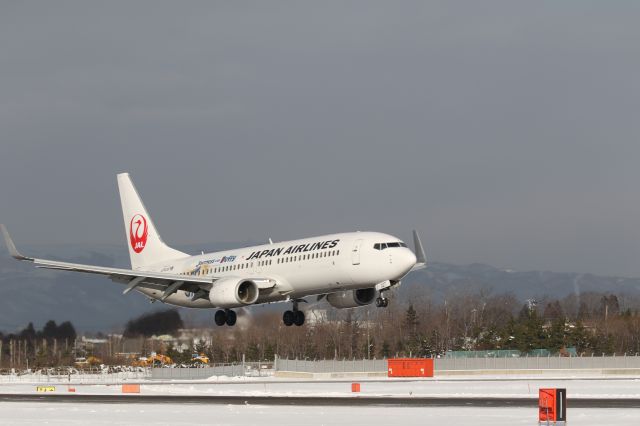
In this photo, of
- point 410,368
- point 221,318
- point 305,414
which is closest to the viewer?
point 305,414

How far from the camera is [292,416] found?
202 feet

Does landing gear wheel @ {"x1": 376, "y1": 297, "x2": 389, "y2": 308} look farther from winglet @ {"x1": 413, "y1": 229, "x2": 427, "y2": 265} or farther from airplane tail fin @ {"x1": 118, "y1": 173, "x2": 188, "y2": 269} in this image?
airplane tail fin @ {"x1": 118, "y1": 173, "x2": 188, "y2": 269}

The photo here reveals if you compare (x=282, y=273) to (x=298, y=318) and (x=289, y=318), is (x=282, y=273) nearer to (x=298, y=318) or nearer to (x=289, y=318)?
(x=298, y=318)

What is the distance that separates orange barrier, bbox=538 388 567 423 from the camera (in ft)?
169

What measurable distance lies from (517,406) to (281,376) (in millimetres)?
66869

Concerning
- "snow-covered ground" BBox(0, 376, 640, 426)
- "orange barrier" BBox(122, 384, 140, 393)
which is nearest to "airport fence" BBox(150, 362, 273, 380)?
"orange barrier" BBox(122, 384, 140, 393)

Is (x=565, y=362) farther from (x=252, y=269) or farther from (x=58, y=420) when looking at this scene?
(x=58, y=420)

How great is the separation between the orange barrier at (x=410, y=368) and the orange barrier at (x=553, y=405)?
71331 millimetres

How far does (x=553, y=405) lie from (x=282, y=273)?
3082cm

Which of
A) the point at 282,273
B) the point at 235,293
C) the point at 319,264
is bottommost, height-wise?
the point at 235,293

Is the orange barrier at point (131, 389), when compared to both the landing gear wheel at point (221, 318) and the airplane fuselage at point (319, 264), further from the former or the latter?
the airplane fuselage at point (319, 264)

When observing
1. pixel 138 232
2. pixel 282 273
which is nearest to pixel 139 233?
pixel 138 232

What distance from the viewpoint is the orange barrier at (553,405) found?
Answer: 5138 cm

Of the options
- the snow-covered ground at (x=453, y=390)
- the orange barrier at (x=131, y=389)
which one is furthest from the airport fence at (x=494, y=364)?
the orange barrier at (x=131, y=389)
